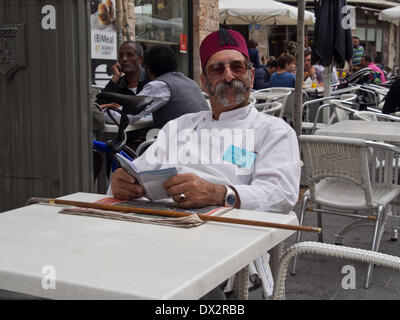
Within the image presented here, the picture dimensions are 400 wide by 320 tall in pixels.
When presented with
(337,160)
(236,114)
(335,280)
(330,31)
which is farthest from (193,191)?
(330,31)

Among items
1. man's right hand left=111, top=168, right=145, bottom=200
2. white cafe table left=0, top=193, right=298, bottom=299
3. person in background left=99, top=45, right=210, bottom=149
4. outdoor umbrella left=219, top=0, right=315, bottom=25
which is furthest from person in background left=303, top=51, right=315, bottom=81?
white cafe table left=0, top=193, right=298, bottom=299

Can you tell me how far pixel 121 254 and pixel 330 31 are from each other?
6452 millimetres

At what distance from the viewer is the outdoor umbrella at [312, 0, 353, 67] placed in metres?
7.25

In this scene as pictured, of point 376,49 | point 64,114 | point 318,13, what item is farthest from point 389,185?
point 376,49

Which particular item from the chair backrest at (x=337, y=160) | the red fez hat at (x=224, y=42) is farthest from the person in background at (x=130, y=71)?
the red fez hat at (x=224, y=42)

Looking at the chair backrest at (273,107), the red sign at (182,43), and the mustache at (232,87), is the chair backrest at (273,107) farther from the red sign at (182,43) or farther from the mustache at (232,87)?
the red sign at (182,43)

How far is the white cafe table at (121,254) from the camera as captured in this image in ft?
3.84

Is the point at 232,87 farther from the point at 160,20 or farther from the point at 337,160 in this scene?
the point at 160,20

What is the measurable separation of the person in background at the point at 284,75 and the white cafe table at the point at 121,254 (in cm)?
841

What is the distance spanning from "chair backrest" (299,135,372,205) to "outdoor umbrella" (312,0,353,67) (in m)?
3.84

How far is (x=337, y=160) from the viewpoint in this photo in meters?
3.67

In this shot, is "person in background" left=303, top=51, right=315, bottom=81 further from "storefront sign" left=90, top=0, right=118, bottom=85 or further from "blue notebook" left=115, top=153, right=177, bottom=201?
"blue notebook" left=115, top=153, right=177, bottom=201
